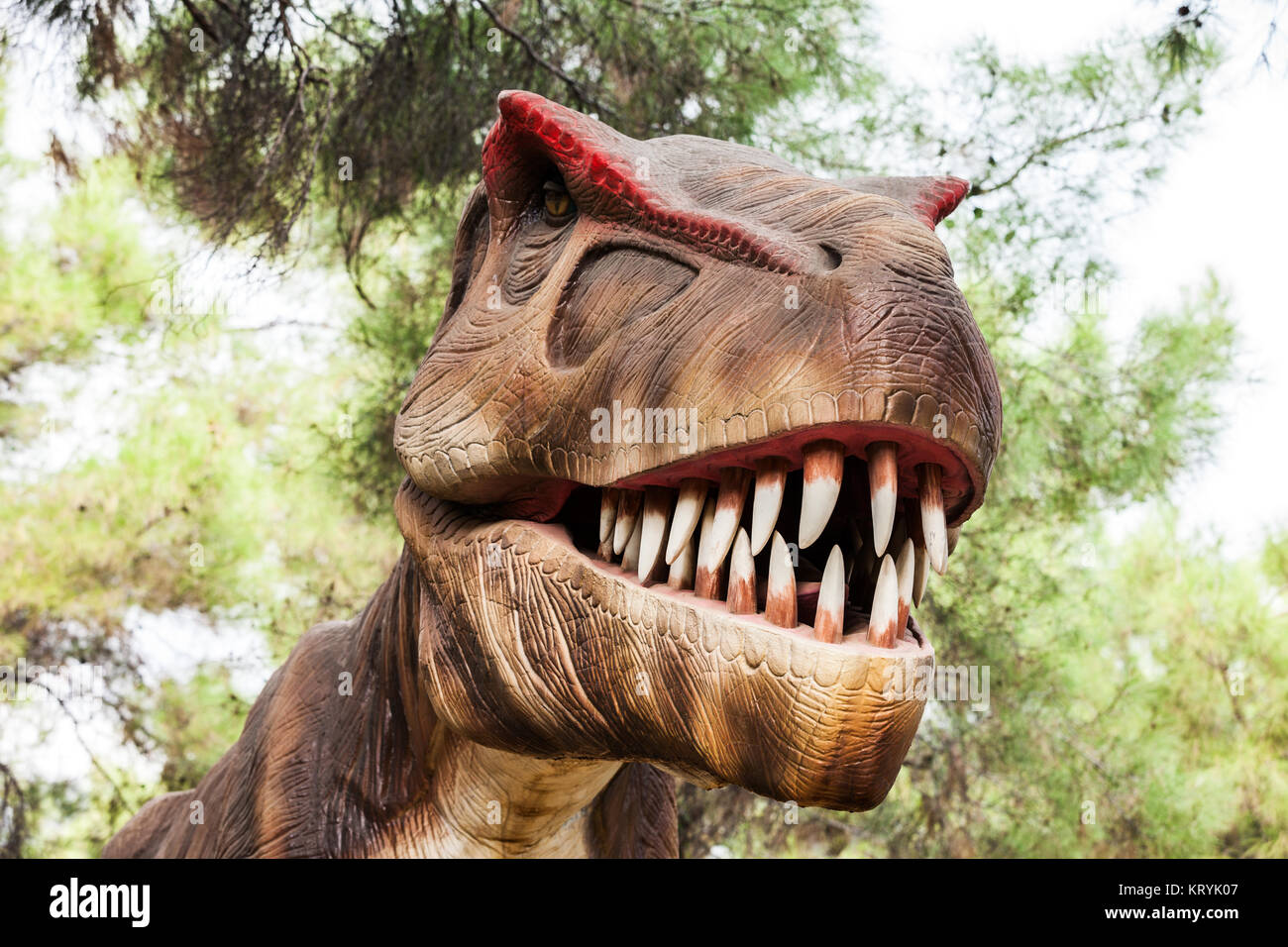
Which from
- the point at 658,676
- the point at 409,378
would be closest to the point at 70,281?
the point at 409,378

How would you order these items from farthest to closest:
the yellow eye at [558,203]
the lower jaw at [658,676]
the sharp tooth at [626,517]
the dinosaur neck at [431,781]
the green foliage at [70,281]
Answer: the green foliage at [70,281]
the dinosaur neck at [431,781]
the yellow eye at [558,203]
the sharp tooth at [626,517]
the lower jaw at [658,676]

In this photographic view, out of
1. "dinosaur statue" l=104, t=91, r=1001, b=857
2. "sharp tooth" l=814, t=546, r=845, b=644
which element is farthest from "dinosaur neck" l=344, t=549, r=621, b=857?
"sharp tooth" l=814, t=546, r=845, b=644

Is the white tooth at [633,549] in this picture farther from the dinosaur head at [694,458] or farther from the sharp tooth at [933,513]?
the sharp tooth at [933,513]

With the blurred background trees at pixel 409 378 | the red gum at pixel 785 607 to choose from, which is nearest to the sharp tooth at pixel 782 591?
the red gum at pixel 785 607

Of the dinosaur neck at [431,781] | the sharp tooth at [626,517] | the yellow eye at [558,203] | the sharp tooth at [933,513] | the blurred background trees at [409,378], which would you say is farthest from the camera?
the blurred background trees at [409,378]

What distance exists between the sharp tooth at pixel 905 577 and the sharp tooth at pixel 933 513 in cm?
2

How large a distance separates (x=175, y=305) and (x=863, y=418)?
2805 millimetres

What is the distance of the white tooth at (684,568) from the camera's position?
4.12 ft

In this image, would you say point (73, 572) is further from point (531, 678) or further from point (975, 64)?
point (531, 678)

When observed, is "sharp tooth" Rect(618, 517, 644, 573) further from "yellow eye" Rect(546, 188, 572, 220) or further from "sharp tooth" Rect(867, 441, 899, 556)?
"yellow eye" Rect(546, 188, 572, 220)

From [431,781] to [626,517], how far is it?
605mm

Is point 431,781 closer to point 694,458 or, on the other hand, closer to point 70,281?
point 694,458

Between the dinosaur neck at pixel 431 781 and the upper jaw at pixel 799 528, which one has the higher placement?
the upper jaw at pixel 799 528

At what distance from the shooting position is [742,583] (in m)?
1.18
